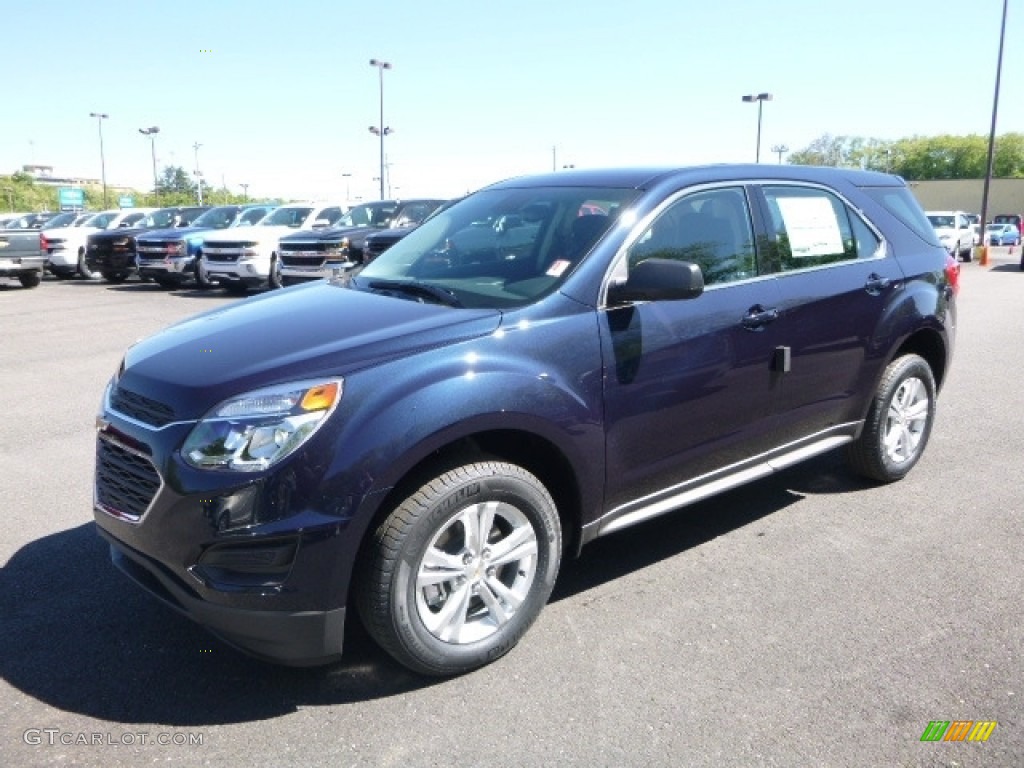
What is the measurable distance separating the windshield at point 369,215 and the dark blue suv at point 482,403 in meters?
12.4

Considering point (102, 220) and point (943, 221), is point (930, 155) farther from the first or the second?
point (102, 220)

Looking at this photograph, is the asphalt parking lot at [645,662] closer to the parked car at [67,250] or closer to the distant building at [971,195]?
the parked car at [67,250]

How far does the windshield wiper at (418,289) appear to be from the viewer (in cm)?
347

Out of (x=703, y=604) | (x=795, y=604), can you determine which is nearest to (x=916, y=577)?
(x=795, y=604)

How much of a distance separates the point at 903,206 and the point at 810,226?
3.67 feet

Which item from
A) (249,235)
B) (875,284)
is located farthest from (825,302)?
Result: (249,235)

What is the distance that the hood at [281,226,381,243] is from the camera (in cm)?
1504

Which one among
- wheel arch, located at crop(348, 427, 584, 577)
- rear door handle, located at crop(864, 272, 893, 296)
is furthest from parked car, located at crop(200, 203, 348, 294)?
wheel arch, located at crop(348, 427, 584, 577)

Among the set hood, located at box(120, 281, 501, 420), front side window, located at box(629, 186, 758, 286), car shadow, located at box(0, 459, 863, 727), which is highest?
front side window, located at box(629, 186, 758, 286)

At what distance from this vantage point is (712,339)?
12.3 ft

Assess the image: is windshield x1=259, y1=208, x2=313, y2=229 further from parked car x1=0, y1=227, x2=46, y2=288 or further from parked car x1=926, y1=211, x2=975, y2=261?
parked car x1=926, y1=211, x2=975, y2=261

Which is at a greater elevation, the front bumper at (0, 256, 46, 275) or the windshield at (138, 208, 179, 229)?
the windshield at (138, 208, 179, 229)

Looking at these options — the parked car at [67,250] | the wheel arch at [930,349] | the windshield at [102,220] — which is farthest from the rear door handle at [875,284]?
the windshield at [102,220]

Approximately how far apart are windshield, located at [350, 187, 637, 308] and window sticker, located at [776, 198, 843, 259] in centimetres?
102
